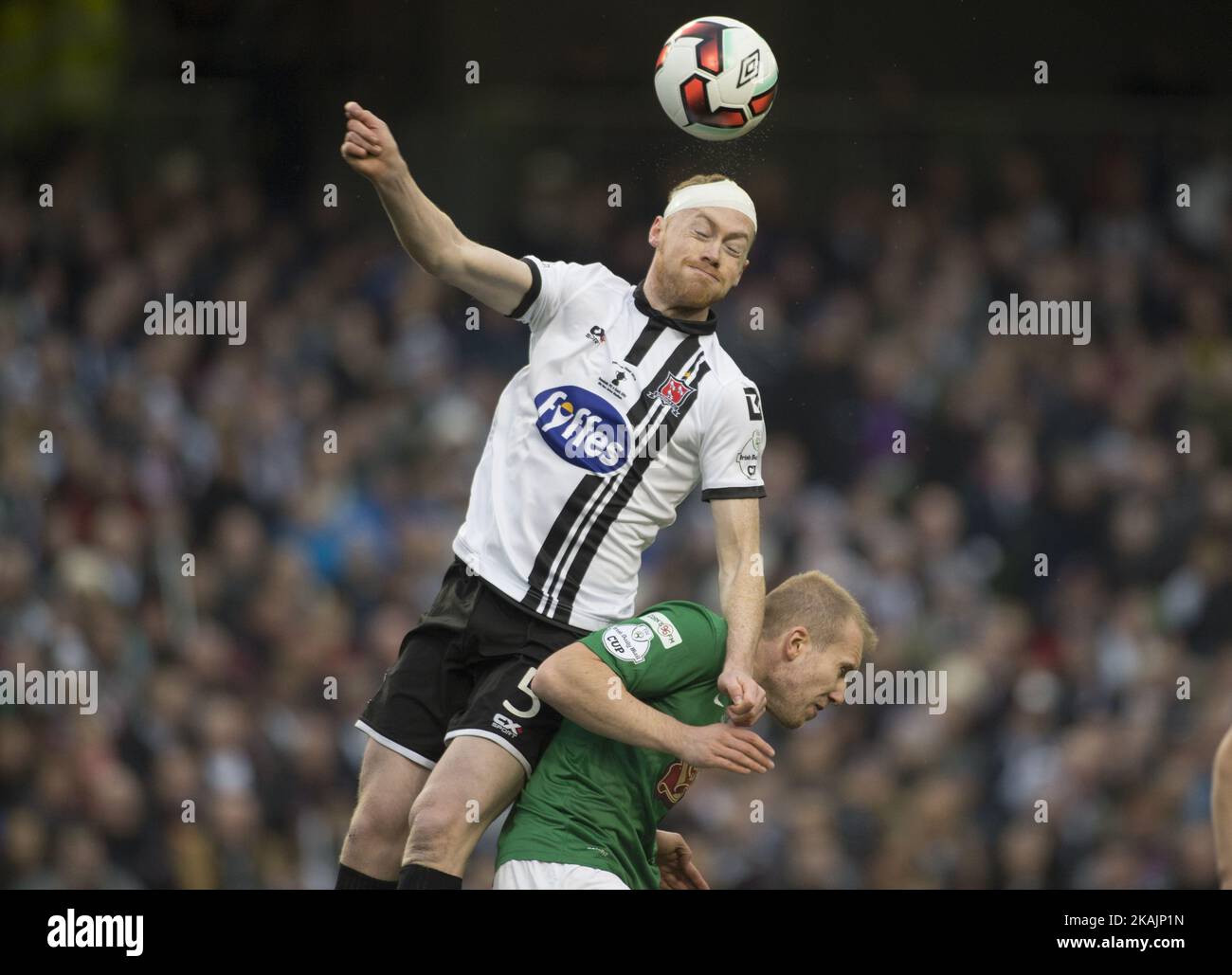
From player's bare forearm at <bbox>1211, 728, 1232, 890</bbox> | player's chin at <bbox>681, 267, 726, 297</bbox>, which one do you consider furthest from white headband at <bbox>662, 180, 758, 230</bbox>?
player's bare forearm at <bbox>1211, 728, 1232, 890</bbox>

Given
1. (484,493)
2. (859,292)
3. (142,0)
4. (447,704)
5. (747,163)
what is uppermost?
(142,0)

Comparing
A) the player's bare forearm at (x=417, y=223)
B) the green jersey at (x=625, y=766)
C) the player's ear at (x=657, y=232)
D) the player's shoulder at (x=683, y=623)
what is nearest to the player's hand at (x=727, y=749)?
the green jersey at (x=625, y=766)

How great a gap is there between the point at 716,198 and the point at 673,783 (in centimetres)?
173

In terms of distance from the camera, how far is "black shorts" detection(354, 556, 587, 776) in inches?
194

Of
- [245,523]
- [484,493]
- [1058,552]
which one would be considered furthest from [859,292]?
[484,493]

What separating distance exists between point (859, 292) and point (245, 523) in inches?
160

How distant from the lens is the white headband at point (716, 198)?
17.0ft

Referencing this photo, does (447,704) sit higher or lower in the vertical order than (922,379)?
lower

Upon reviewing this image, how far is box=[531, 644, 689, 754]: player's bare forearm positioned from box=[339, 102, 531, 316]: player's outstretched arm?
120cm

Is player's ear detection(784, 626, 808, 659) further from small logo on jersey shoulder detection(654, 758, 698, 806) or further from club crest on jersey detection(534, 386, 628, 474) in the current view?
club crest on jersey detection(534, 386, 628, 474)

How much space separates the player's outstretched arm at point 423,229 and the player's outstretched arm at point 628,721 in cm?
122

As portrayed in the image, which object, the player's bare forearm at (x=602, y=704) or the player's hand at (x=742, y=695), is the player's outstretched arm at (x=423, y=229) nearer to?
the player's bare forearm at (x=602, y=704)

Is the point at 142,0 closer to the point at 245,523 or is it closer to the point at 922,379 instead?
the point at 245,523

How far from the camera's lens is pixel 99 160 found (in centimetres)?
1131
